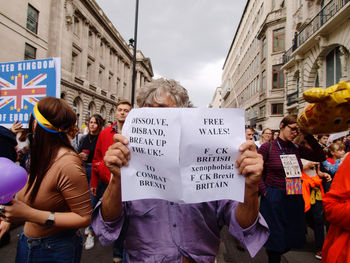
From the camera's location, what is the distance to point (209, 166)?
1027 millimetres

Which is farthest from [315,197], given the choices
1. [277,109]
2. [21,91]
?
[277,109]

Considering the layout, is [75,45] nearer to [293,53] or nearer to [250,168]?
[293,53]

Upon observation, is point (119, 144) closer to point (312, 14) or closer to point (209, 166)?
point (209, 166)

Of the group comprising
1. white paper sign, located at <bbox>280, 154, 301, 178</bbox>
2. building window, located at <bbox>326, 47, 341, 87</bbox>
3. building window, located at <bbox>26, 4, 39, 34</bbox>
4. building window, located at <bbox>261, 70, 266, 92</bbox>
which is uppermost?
building window, located at <bbox>26, 4, 39, 34</bbox>

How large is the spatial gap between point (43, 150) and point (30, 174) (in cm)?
20

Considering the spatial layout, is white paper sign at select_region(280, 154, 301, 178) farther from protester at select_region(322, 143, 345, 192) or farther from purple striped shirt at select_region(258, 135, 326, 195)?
protester at select_region(322, 143, 345, 192)

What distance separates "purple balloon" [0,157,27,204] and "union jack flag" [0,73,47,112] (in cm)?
178

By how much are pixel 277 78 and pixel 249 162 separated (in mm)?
27076

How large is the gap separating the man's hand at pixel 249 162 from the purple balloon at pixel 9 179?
119cm

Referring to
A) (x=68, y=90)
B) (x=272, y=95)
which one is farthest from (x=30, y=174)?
(x=272, y=95)

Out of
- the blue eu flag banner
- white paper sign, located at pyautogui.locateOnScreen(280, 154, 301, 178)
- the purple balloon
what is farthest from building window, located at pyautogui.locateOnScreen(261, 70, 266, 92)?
the purple balloon

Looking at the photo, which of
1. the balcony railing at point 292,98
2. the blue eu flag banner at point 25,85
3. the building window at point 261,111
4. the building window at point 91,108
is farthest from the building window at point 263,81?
the blue eu flag banner at point 25,85

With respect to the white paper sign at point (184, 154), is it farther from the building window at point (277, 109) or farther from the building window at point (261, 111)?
the building window at point (261, 111)

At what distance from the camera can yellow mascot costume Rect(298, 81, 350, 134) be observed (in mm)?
1551
